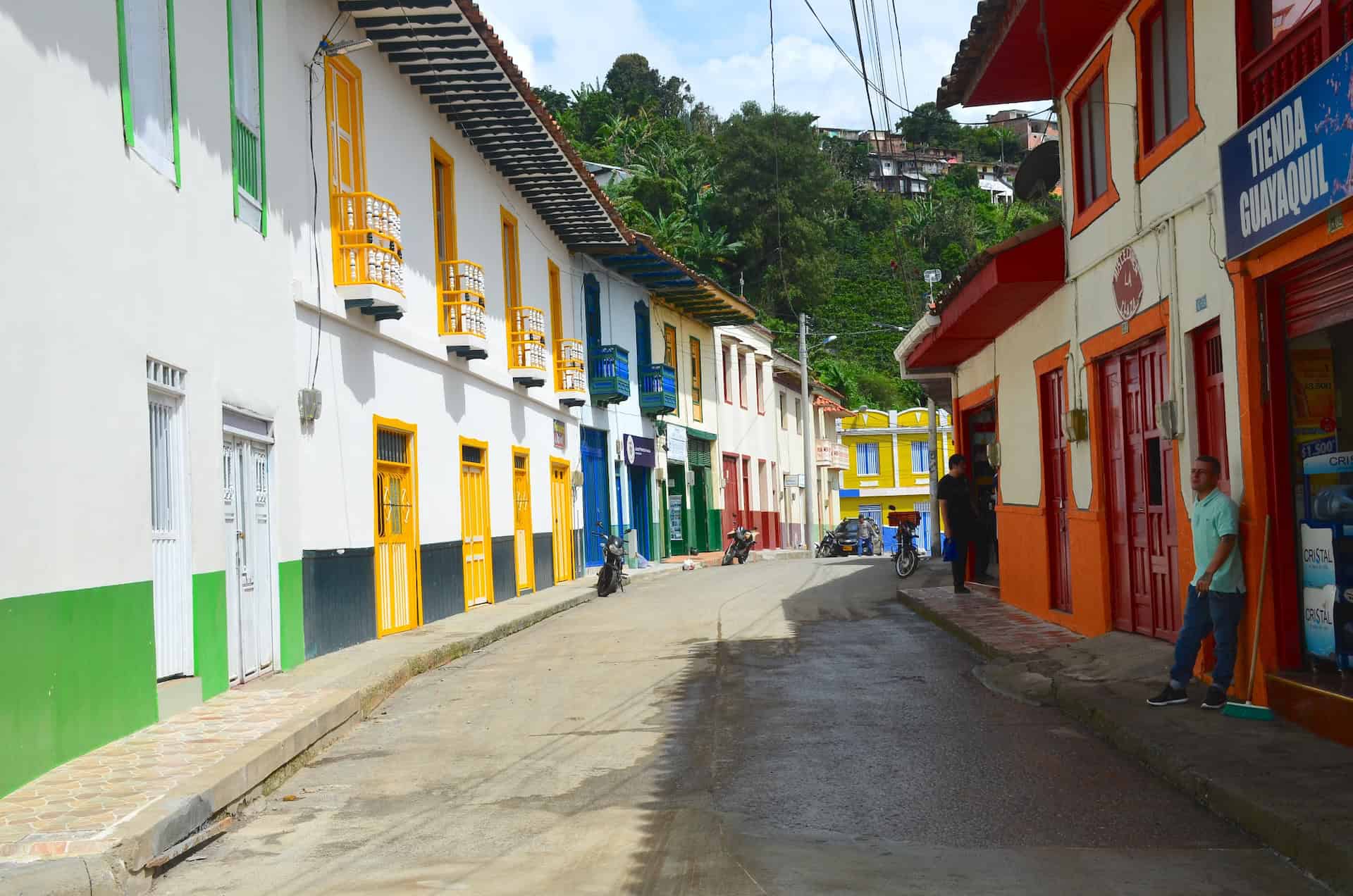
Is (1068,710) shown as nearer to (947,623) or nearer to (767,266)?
(947,623)

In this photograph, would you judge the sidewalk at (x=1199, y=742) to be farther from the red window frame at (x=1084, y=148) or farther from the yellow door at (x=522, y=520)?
the yellow door at (x=522, y=520)

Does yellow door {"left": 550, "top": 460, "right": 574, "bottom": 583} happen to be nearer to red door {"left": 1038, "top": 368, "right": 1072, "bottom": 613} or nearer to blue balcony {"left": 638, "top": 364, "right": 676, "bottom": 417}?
blue balcony {"left": 638, "top": 364, "right": 676, "bottom": 417}

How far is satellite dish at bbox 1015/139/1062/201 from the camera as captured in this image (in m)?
15.1

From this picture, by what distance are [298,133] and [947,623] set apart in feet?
27.4

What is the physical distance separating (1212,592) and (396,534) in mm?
9982

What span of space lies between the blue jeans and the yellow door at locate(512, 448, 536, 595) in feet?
45.6

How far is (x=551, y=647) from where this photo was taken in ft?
47.8

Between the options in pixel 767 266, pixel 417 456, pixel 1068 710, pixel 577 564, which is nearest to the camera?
pixel 1068 710

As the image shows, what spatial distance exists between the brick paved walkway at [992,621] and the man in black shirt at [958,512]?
0.38 meters

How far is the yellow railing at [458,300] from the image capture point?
59.5 ft

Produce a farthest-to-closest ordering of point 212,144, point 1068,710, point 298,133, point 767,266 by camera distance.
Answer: point 767,266 → point 298,133 → point 212,144 → point 1068,710

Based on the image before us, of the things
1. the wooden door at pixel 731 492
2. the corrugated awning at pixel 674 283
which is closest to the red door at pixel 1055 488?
the corrugated awning at pixel 674 283

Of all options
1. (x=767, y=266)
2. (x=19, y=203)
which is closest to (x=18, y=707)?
(x=19, y=203)

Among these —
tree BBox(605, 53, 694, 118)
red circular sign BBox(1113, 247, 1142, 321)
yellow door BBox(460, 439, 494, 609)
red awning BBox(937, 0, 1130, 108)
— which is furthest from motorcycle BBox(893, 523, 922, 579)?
tree BBox(605, 53, 694, 118)
